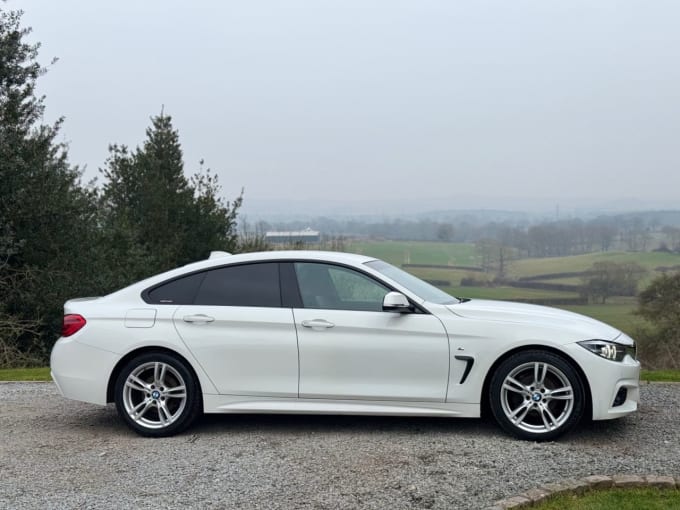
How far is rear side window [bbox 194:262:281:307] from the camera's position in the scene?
646 centimetres

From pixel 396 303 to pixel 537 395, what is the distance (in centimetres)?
136

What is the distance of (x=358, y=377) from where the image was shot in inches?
241

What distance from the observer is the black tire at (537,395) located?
19.2ft

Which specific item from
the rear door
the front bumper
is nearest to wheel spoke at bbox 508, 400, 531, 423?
the front bumper

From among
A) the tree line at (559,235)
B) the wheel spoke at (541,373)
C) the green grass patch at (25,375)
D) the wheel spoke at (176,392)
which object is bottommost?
the green grass patch at (25,375)

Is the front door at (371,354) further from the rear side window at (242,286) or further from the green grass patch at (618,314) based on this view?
the green grass patch at (618,314)

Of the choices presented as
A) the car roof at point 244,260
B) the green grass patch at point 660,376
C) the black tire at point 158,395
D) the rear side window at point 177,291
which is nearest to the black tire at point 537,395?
the car roof at point 244,260

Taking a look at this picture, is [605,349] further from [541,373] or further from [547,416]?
[547,416]

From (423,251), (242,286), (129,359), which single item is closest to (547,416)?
(242,286)

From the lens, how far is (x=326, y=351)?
614 centimetres

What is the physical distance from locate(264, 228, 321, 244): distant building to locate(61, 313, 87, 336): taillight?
24.3 metres

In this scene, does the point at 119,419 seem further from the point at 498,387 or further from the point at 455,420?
the point at 498,387

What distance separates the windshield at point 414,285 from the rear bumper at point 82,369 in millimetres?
2486

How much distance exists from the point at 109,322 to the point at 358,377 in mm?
2279
